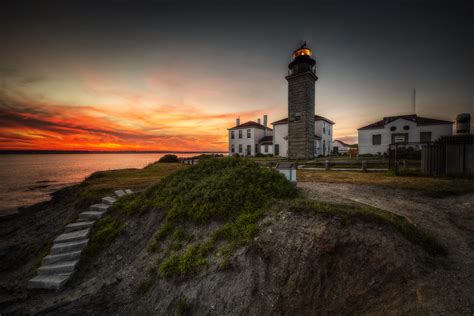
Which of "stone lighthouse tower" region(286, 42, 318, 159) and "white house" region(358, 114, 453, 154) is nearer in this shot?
"stone lighthouse tower" region(286, 42, 318, 159)

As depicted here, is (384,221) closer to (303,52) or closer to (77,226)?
(77,226)

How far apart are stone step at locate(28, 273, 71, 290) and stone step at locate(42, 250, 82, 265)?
52 cm

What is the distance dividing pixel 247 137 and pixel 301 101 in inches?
720

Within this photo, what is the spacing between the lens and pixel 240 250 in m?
4.52

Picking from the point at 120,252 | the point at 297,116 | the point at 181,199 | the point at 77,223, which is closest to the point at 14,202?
the point at 77,223

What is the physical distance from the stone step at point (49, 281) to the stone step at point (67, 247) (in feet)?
2.85

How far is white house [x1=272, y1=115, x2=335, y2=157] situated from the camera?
32703 millimetres

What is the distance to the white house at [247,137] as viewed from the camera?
3931 cm

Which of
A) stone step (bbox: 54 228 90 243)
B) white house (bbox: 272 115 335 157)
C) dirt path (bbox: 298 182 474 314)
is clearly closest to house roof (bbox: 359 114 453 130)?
white house (bbox: 272 115 335 157)

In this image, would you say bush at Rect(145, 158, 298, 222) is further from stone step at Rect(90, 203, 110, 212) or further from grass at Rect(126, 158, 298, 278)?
stone step at Rect(90, 203, 110, 212)

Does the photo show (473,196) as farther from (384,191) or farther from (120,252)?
(120,252)

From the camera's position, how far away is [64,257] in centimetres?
620

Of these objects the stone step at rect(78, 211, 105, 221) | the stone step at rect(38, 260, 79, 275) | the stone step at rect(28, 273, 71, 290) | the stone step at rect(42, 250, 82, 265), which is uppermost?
the stone step at rect(78, 211, 105, 221)

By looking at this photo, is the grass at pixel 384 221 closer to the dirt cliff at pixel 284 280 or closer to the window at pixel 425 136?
the dirt cliff at pixel 284 280
